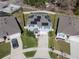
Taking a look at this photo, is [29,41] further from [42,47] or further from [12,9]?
[12,9]

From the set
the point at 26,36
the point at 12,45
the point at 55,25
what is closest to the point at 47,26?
the point at 55,25

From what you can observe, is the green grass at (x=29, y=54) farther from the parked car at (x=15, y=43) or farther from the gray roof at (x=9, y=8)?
the gray roof at (x=9, y=8)

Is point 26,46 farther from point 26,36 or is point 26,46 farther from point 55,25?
point 55,25

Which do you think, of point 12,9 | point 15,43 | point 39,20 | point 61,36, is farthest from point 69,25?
point 12,9

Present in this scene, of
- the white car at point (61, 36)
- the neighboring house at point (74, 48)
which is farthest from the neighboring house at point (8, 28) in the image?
the neighboring house at point (74, 48)

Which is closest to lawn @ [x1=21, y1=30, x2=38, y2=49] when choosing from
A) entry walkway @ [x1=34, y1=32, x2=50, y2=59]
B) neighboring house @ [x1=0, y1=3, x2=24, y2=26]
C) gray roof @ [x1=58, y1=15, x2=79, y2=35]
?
entry walkway @ [x1=34, y1=32, x2=50, y2=59]

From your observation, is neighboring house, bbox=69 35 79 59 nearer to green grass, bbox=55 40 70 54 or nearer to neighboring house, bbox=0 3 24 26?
green grass, bbox=55 40 70 54
